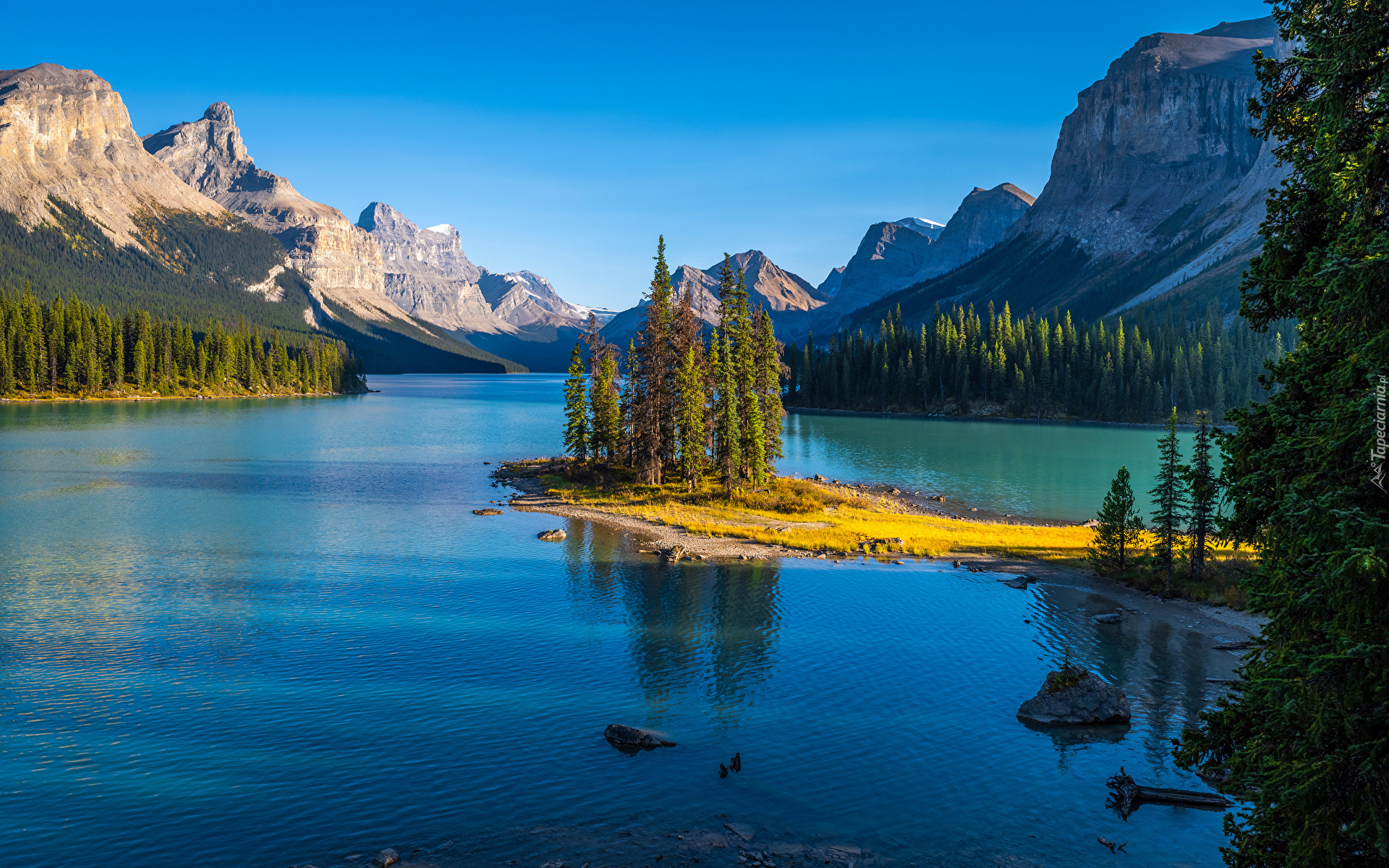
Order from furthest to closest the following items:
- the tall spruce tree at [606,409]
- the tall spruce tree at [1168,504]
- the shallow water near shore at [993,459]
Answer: the tall spruce tree at [606,409], the shallow water near shore at [993,459], the tall spruce tree at [1168,504]

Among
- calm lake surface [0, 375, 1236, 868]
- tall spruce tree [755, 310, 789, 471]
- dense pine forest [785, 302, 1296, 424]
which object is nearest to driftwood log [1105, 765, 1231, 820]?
calm lake surface [0, 375, 1236, 868]

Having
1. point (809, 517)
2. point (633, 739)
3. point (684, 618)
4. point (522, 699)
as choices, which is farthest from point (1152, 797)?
point (809, 517)

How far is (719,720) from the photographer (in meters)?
28.9

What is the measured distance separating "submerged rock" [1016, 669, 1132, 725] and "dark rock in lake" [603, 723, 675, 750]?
44.4 feet

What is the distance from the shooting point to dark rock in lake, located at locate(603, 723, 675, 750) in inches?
1035

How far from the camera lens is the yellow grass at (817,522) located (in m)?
58.0

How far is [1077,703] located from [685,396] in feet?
171

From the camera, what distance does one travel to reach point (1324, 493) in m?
12.4

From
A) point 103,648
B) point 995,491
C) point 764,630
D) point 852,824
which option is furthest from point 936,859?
point 995,491

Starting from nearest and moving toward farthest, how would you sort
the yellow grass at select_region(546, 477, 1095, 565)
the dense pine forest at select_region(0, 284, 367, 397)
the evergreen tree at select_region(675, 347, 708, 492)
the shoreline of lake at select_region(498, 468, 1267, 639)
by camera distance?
the shoreline of lake at select_region(498, 468, 1267, 639)
the yellow grass at select_region(546, 477, 1095, 565)
the evergreen tree at select_region(675, 347, 708, 492)
the dense pine forest at select_region(0, 284, 367, 397)

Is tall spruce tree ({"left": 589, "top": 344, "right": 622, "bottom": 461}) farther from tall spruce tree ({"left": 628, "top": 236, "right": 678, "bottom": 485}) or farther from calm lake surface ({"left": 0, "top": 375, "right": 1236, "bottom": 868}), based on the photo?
calm lake surface ({"left": 0, "top": 375, "right": 1236, "bottom": 868})

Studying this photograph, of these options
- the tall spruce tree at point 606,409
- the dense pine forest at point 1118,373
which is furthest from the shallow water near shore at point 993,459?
the tall spruce tree at point 606,409

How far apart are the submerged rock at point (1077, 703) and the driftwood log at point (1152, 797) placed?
4783mm

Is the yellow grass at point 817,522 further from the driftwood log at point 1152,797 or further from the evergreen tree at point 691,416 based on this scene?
the driftwood log at point 1152,797
